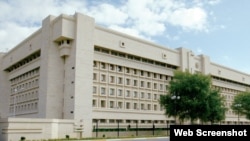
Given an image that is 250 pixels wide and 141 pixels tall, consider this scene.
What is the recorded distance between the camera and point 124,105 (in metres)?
52.3

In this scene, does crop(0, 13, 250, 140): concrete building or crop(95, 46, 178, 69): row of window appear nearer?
crop(0, 13, 250, 140): concrete building

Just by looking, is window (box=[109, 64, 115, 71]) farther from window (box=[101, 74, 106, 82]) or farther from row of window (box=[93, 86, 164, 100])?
row of window (box=[93, 86, 164, 100])

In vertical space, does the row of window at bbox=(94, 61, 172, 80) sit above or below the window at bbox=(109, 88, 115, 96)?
above

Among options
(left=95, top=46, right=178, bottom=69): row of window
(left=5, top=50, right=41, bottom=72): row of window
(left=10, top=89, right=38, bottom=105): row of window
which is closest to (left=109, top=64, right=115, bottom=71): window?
(left=95, top=46, right=178, bottom=69): row of window

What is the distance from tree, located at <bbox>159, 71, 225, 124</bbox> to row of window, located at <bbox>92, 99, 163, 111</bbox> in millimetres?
7279

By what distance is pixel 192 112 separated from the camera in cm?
4678

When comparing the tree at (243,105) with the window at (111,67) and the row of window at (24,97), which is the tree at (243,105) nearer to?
the window at (111,67)

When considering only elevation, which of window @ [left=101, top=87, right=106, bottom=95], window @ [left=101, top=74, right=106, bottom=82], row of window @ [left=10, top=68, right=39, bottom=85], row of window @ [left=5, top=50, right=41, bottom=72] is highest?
row of window @ [left=5, top=50, right=41, bottom=72]

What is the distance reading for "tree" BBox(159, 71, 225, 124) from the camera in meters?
46.2

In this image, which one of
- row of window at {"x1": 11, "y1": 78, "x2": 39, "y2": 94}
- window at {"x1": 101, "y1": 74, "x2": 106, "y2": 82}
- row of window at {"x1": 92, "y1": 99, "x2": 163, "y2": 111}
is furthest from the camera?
row of window at {"x1": 11, "y1": 78, "x2": 39, "y2": 94}

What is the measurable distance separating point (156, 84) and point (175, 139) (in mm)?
55664

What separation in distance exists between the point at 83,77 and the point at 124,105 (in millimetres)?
10928

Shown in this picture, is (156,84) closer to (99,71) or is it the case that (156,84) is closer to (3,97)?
(99,71)

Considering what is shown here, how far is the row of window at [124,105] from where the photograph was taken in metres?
48.3
